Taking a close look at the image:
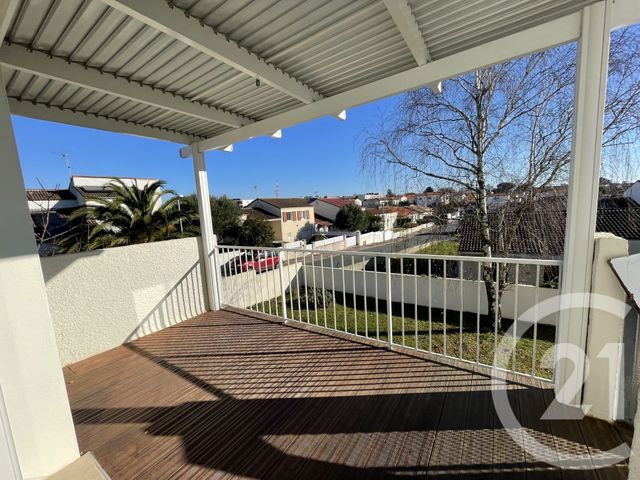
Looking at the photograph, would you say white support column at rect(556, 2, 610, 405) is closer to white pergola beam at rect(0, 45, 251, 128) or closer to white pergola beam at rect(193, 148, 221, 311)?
white pergola beam at rect(0, 45, 251, 128)

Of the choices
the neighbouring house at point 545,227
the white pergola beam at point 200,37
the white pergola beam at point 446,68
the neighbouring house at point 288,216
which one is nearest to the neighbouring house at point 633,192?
the neighbouring house at point 545,227

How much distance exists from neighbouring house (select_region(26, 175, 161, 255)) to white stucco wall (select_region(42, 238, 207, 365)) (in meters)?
4.23

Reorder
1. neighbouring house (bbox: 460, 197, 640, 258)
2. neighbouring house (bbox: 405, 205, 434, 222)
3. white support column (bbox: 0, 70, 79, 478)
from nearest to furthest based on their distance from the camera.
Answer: white support column (bbox: 0, 70, 79, 478)
neighbouring house (bbox: 460, 197, 640, 258)
neighbouring house (bbox: 405, 205, 434, 222)

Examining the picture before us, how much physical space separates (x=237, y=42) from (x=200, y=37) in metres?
0.32

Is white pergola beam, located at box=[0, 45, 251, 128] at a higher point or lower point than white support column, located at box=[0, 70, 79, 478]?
higher

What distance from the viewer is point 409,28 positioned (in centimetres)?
177

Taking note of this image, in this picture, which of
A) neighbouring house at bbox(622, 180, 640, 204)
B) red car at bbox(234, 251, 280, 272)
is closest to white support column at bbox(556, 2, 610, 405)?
red car at bbox(234, 251, 280, 272)

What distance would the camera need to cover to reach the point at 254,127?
3373 mm

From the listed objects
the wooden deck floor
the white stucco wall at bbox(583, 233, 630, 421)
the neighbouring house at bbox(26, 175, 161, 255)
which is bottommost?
the wooden deck floor

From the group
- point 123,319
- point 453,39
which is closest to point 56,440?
point 123,319

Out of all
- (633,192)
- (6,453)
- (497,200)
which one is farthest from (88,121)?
(633,192)

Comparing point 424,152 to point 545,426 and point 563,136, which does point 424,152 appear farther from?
point 545,426

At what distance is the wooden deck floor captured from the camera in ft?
5.35

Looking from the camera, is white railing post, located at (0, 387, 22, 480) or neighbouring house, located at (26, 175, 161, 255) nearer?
white railing post, located at (0, 387, 22, 480)
